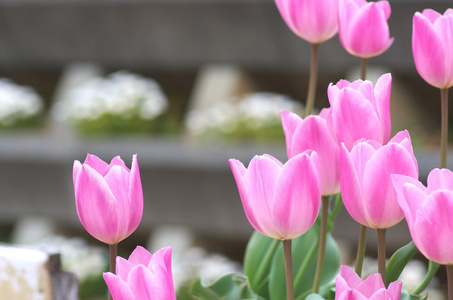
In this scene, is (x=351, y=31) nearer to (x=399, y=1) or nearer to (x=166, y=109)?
(x=399, y=1)

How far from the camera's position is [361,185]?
482 millimetres

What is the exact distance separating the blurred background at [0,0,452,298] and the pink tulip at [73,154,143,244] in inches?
148

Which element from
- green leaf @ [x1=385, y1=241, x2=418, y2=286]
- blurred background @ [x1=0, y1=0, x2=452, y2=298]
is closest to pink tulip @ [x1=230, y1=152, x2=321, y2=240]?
green leaf @ [x1=385, y1=241, x2=418, y2=286]

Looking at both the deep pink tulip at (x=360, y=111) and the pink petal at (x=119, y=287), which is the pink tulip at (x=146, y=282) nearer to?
the pink petal at (x=119, y=287)

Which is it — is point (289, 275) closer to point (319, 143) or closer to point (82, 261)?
point (319, 143)

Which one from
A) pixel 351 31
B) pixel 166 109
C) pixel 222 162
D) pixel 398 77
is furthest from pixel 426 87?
pixel 351 31

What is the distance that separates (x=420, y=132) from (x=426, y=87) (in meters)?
0.56

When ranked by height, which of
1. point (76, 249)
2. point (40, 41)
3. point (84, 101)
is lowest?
point (76, 249)

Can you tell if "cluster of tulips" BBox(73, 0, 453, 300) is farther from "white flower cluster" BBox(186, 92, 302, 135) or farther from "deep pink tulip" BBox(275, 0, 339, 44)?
"white flower cluster" BBox(186, 92, 302, 135)

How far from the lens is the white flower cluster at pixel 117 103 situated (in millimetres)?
5340

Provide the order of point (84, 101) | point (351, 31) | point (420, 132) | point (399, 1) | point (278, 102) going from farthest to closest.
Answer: point (84, 101) → point (278, 102) → point (420, 132) → point (399, 1) → point (351, 31)

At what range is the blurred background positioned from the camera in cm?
482

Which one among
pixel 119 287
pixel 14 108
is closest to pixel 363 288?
pixel 119 287

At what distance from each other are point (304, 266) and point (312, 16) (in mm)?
214
